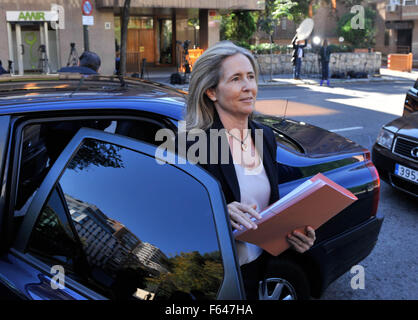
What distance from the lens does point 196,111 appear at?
2.03 m

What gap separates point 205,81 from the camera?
2.00 m

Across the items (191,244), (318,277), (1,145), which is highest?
(1,145)

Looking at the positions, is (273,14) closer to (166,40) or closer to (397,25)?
(166,40)

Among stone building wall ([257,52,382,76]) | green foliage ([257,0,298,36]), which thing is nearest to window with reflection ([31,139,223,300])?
stone building wall ([257,52,382,76])

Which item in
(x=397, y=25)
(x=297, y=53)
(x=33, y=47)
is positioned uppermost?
(x=397, y=25)

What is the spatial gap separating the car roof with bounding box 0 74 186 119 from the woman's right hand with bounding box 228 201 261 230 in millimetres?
807

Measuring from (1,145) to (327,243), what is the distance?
1.92 m

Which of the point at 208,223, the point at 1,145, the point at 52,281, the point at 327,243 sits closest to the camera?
the point at 208,223

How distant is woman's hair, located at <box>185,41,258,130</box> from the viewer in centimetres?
198

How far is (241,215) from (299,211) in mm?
236

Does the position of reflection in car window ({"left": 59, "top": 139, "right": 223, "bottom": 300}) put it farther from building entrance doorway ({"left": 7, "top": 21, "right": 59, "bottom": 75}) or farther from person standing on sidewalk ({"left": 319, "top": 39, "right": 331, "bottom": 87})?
building entrance doorway ({"left": 7, "top": 21, "right": 59, "bottom": 75})

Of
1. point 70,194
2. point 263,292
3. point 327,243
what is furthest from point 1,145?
point 327,243

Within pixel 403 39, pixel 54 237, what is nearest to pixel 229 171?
pixel 54 237

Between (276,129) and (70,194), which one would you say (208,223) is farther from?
(276,129)
